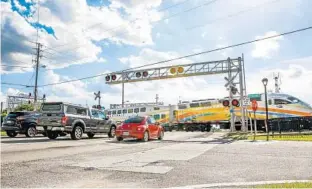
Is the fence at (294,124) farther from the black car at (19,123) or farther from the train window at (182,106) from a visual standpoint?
the black car at (19,123)

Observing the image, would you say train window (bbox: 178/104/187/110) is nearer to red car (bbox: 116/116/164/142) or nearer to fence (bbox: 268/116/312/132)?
fence (bbox: 268/116/312/132)

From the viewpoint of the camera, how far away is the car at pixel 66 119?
17.1 metres

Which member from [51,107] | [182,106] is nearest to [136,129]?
[51,107]

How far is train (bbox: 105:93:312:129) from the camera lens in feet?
92.6

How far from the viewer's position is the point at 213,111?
34156 mm

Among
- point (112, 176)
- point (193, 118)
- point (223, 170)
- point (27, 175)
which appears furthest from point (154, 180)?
point (193, 118)

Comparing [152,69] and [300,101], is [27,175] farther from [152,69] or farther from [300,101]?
[300,101]

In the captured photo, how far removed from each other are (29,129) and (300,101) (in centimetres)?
2376

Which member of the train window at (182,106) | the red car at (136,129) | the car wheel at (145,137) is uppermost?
the train window at (182,106)

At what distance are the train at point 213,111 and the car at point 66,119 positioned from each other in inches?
507

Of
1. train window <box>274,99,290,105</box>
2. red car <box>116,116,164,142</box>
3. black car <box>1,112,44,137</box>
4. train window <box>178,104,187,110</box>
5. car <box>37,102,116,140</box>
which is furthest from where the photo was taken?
train window <box>178,104,187,110</box>

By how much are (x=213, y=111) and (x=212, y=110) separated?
207 millimetres

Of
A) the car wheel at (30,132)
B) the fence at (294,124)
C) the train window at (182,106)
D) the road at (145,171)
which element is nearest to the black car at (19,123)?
the car wheel at (30,132)

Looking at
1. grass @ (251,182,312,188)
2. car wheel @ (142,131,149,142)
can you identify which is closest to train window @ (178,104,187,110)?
car wheel @ (142,131,149,142)
